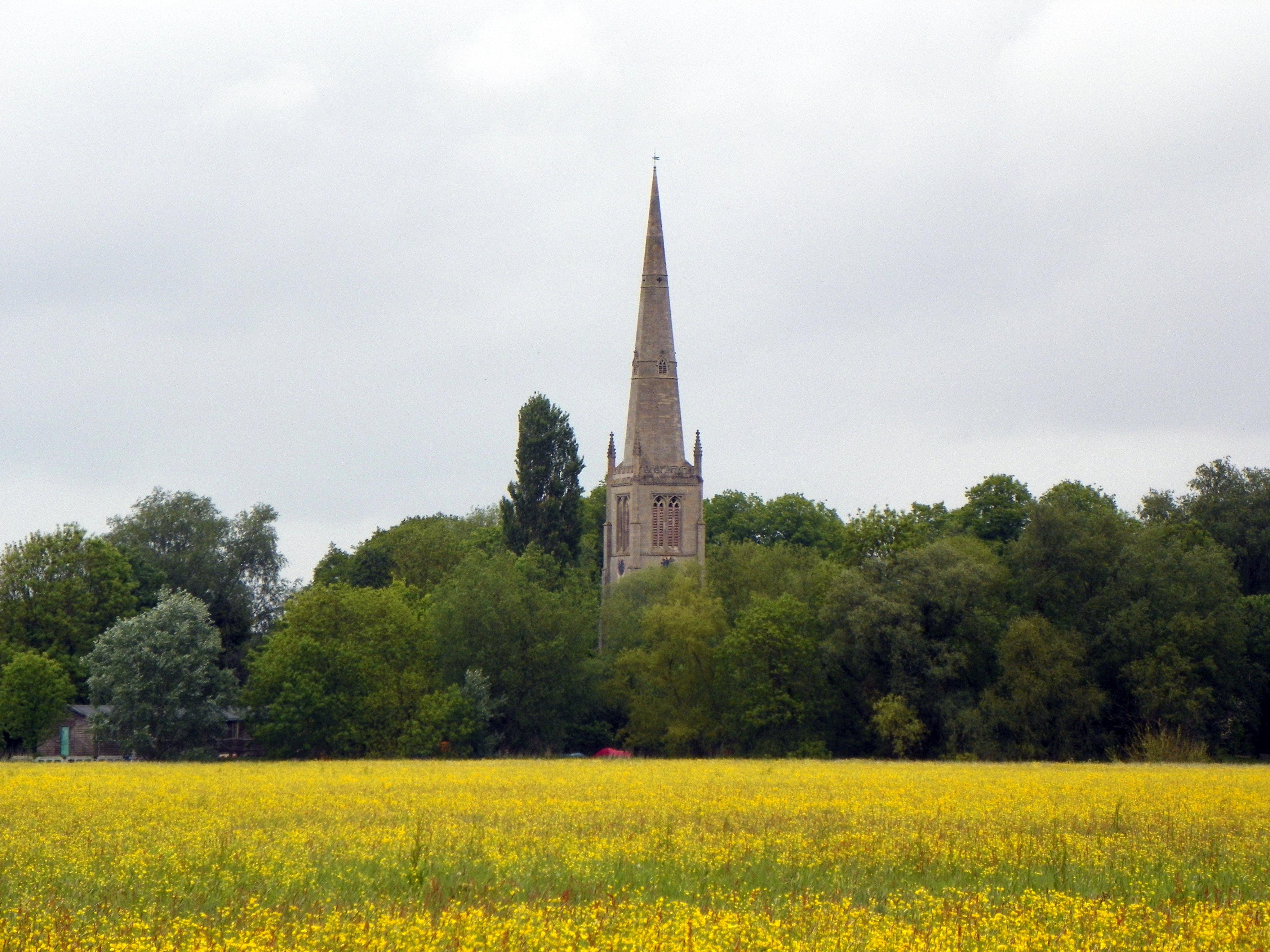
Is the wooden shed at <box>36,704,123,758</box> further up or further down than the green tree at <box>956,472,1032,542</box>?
further down

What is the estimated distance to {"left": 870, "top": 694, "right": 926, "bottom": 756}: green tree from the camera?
66625mm

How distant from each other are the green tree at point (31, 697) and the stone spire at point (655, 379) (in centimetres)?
5642

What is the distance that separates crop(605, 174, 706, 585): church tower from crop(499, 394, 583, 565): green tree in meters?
11.8

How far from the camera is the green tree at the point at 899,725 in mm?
66625

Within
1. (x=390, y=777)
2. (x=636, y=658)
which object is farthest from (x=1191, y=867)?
(x=636, y=658)

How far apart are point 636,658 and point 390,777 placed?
3468 centimetres

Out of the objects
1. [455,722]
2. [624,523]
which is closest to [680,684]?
[455,722]

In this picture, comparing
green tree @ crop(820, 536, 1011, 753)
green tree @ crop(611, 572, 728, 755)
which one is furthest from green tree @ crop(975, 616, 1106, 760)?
green tree @ crop(611, 572, 728, 755)

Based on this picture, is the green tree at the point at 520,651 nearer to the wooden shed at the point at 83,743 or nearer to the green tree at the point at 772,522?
the wooden shed at the point at 83,743

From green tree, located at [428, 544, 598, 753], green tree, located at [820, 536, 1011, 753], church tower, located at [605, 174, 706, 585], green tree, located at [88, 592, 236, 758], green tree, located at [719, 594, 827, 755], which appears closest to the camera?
green tree, located at [820, 536, 1011, 753]

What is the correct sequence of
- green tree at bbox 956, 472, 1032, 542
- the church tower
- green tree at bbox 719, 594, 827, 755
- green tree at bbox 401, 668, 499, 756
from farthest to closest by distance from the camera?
the church tower → green tree at bbox 956, 472, 1032, 542 → green tree at bbox 719, 594, 827, 755 → green tree at bbox 401, 668, 499, 756

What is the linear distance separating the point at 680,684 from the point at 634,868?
180 feet

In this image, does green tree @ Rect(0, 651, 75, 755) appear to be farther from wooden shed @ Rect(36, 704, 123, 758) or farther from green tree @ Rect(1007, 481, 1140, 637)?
green tree @ Rect(1007, 481, 1140, 637)

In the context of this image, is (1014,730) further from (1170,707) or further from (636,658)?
(636,658)
